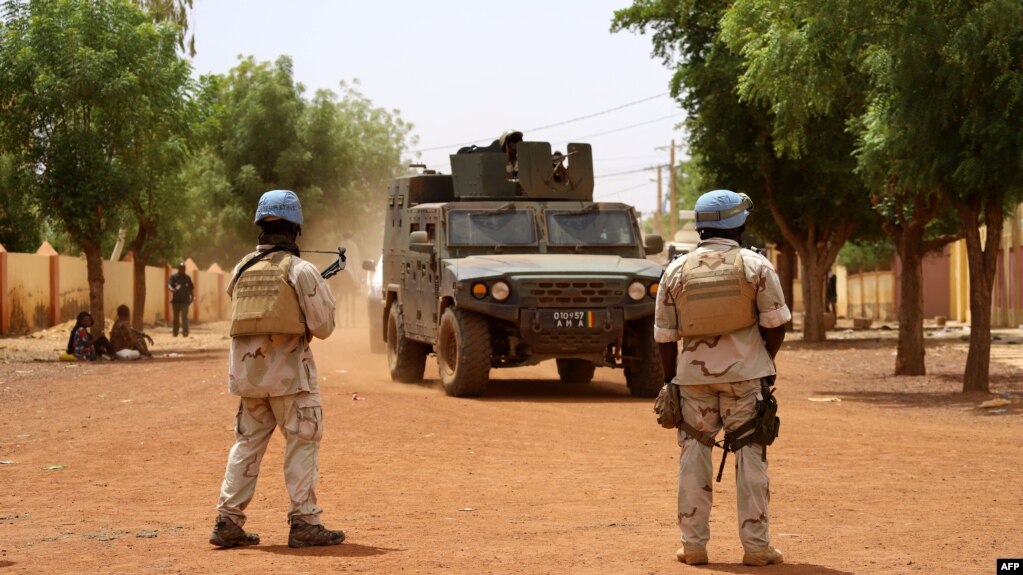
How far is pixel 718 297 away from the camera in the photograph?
682 cm

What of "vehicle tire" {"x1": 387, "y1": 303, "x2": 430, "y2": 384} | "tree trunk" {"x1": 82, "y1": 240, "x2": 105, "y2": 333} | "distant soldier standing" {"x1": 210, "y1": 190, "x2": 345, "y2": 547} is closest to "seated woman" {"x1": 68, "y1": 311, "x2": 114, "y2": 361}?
"tree trunk" {"x1": 82, "y1": 240, "x2": 105, "y2": 333}

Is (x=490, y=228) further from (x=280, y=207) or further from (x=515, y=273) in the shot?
(x=280, y=207)

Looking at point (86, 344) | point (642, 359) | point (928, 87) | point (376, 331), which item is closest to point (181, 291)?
point (86, 344)

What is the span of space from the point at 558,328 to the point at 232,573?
8991 millimetres

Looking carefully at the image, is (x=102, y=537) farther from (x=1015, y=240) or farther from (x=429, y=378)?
(x=1015, y=240)

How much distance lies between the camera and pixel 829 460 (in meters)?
11.3

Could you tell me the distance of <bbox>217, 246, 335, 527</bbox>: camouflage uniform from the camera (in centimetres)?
736

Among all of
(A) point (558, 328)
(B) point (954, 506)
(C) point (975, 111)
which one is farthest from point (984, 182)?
(B) point (954, 506)

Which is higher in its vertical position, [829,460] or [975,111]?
[975,111]

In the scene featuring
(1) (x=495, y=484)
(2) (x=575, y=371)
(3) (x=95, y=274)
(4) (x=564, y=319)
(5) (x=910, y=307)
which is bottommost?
(1) (x=495, y=484)

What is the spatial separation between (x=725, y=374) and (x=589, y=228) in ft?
34.5

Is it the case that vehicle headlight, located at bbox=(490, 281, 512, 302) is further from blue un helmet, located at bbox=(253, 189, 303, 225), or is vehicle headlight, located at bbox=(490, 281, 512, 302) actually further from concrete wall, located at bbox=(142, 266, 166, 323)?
concrete wall, located at bbox=(142, 266, 166, 323)

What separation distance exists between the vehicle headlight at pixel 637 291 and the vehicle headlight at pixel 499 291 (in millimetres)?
1269

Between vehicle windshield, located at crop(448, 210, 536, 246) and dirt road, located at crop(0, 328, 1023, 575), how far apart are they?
1.77 m
